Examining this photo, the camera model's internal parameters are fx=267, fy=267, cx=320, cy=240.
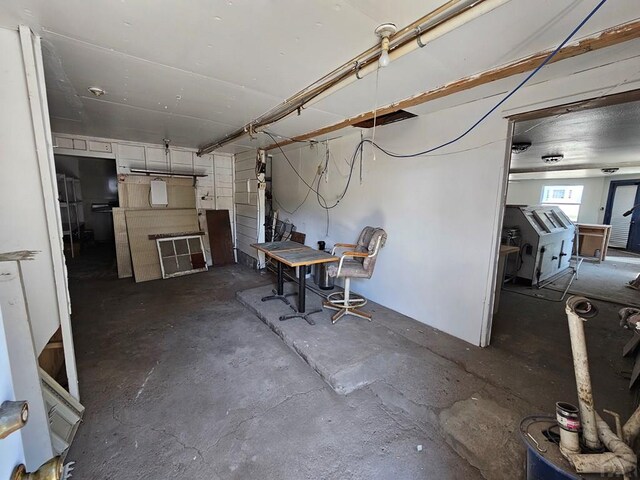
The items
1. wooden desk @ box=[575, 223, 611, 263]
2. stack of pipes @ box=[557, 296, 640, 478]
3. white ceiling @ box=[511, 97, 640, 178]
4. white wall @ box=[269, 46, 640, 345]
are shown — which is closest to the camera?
stack of pipes @ box=[557, 296, 640, 478]

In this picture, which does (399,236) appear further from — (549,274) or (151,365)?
(549,274)

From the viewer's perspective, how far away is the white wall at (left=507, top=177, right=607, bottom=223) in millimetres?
8211

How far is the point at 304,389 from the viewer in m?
2.05

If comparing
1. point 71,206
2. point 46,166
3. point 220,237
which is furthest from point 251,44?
point 71,206

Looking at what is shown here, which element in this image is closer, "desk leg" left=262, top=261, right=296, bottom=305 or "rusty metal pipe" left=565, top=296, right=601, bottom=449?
"rusty metal pipe" left=565, top=296, right=601, bottom=449

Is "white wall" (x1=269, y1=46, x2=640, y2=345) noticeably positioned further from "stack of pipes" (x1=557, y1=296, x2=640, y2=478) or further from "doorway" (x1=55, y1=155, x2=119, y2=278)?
"doorway" (x1=55, y1=155, x2=119, y2=278)

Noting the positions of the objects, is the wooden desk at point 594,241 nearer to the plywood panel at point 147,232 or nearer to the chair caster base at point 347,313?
the chair caster base at point 347,313

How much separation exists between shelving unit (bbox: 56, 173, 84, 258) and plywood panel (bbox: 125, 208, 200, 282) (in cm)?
253

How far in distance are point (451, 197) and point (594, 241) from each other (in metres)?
6.74

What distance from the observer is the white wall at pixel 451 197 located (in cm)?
204

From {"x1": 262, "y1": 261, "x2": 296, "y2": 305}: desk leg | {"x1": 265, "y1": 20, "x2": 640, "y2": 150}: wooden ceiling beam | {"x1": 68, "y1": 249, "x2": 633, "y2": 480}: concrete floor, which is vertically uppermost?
{"x1": 265, "y1": 20, "x2": 640, "y2": 150}: wooden ceiling beam

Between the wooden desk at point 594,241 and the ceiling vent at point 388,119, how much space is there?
6.21 m

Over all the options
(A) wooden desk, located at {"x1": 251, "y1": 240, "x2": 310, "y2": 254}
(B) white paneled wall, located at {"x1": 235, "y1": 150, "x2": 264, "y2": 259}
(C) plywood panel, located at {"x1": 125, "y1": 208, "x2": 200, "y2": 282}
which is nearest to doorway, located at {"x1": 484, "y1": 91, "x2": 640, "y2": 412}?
(A) wooden desk, located at {"x1": 251, "y1": 240, "x2": 310, "y2": 254}

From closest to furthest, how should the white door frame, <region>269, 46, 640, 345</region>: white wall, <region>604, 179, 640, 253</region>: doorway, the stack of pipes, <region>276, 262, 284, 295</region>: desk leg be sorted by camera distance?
the stack of pipes, the white door frame, <region>269, 46, 640, 345</region>: white wall, <region>276, 262, 284, 295</region>: desk leg, <region>604, 179, 640, 253</region>: doorway
